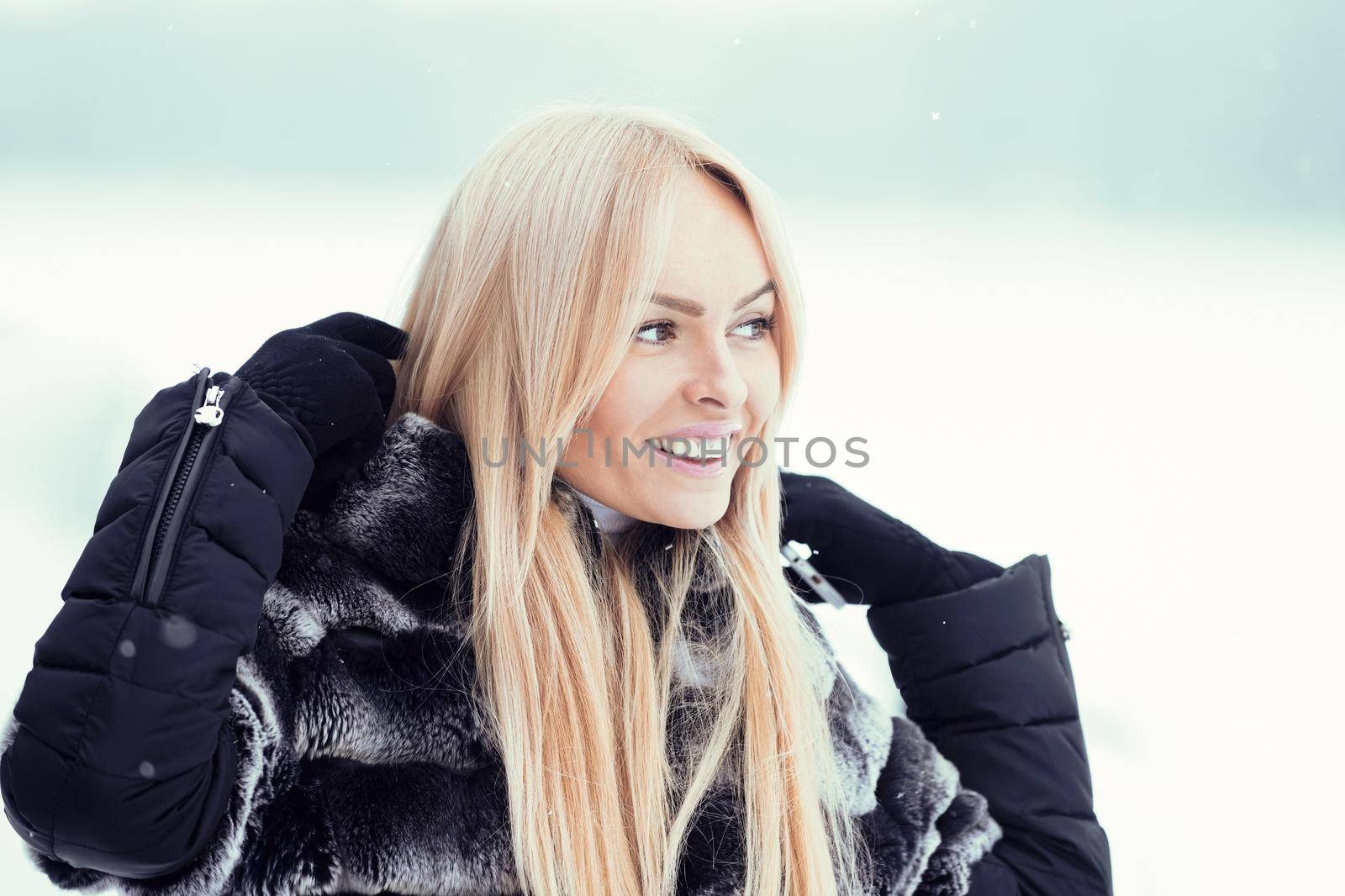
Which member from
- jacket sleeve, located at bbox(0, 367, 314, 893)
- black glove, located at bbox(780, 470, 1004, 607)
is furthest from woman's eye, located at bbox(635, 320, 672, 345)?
black glove, located at bbox(780, 470, 1004, 607)

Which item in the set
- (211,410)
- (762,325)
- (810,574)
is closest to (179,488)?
(211,410)

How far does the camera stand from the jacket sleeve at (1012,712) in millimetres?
1856

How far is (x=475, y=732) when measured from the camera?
143 cm

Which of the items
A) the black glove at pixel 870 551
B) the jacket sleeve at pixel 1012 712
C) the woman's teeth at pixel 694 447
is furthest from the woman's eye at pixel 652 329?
the jacket sleeve at pixel 1012 712

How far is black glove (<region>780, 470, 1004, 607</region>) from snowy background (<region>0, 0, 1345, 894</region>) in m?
0.46

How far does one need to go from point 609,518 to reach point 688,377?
32cm

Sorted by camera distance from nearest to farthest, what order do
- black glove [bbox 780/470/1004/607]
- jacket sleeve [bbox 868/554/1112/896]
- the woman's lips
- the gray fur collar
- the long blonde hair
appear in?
the gray fur collar → the long blonde hair → the woman's lips → jacket sleeve [bbox 868/554/1112/896] → black glove [bbox 780/470/1004/607]

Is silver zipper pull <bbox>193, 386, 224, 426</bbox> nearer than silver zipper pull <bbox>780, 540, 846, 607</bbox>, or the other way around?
silver zipper pull <bbox>193, 386, 224, 426</bbox>

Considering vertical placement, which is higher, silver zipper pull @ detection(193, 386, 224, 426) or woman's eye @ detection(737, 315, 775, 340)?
woman's eye @ detection(737, 315, 775, 340)

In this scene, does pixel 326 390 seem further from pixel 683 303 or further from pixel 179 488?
pixel 683 303

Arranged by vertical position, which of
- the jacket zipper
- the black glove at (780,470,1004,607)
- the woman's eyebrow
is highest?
the woman's eyebrow

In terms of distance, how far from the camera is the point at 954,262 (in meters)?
3.88

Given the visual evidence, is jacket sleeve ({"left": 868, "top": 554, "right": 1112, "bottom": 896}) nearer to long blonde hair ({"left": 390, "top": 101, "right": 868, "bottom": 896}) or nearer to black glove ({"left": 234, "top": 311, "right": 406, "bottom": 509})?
long blonde hair ({"left": 390, "top": 101, "right": 868, "bottom": 896})

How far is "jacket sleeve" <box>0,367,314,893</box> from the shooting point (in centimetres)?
106
